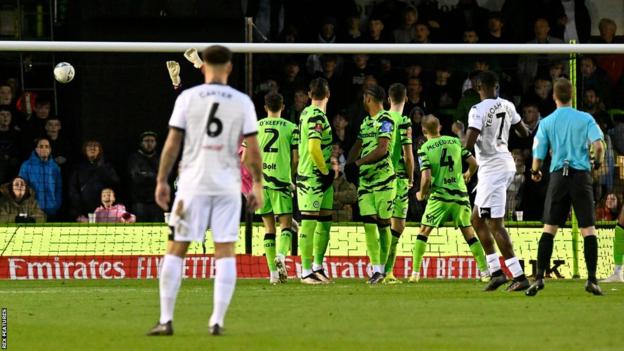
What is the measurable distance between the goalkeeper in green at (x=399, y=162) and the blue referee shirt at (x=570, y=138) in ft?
10.5

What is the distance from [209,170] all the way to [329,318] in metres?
2.01

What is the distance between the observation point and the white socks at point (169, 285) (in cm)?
1039

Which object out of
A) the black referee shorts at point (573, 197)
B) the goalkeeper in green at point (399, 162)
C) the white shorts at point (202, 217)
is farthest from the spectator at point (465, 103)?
the white shorts at point (202, 217)

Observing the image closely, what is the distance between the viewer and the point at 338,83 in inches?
922

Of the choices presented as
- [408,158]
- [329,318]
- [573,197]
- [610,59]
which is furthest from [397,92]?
[610,59]

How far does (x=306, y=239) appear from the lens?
17016mm

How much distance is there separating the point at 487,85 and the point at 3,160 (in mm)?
9060

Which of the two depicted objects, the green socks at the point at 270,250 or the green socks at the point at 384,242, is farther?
the green socks at the point at 384,242

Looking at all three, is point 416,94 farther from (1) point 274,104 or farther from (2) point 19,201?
(2) point 19,201

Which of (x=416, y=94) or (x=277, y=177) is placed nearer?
(x=277, y=177)

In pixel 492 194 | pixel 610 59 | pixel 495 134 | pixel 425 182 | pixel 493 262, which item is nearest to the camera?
pixel 492 194

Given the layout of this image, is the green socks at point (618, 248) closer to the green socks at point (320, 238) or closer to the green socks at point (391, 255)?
the green socks at point (391, 255)

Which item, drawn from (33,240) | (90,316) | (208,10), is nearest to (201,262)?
(33,240)

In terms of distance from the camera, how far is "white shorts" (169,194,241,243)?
10516 millimetres
